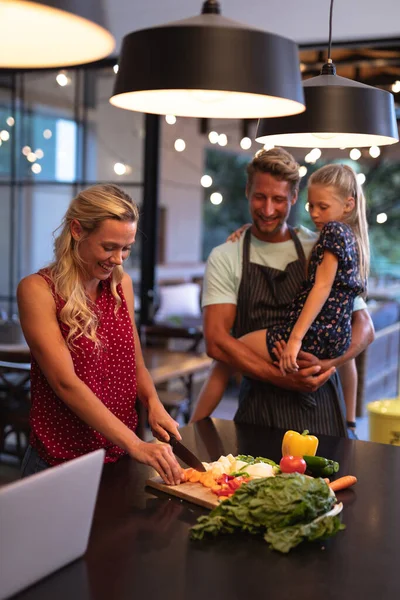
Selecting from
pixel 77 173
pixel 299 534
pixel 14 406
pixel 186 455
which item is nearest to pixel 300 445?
pixel 186 455

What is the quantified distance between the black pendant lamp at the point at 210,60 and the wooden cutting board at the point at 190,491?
37.9 inches

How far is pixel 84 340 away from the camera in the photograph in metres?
2.22

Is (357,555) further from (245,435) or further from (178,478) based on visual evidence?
(245,435)

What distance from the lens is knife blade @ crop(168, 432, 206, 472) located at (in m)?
2.10

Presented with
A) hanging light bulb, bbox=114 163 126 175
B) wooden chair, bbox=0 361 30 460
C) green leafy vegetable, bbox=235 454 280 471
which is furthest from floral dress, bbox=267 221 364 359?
hanging light bulb, bbox=114 163 126 175

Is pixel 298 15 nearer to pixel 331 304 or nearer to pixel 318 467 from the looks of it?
pixel 331 304

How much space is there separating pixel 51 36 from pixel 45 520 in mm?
873

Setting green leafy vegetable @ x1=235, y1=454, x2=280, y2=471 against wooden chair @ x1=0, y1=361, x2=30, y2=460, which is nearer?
green leafy vegetable @ x1=235, y1=454, x2=280, y2=471

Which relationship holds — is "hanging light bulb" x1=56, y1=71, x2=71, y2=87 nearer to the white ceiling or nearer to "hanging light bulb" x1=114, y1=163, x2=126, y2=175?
"hanging light bulb" x1=114, y1=163, x2=126, y2=175

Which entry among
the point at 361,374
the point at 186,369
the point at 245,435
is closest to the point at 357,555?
the point at 245,435

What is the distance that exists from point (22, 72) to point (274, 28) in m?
2.70

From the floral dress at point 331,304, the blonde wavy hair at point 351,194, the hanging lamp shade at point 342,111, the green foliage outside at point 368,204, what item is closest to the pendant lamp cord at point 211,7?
the hanging lamp shade at point 342,111

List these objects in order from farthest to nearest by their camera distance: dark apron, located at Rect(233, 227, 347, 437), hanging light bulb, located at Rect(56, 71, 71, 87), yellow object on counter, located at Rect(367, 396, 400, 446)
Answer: hanging light bulb, located at Rect(56, 71, 71, 87), yellow object on counter, located at Rect(367, 396, 400, 446), dark apron, located at Rect(233, 227, 347, 437)

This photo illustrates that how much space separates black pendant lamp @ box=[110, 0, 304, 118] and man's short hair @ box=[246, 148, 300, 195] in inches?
41.9
